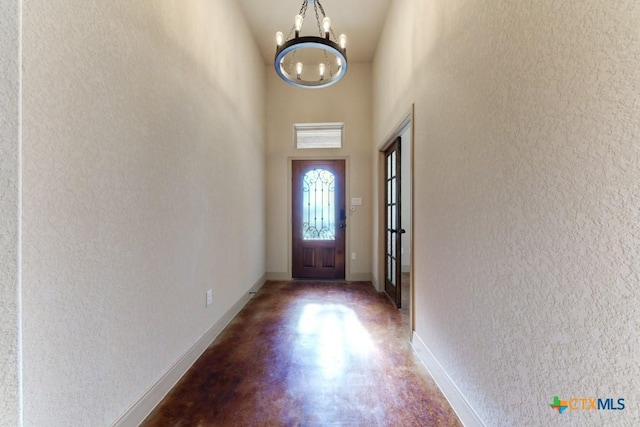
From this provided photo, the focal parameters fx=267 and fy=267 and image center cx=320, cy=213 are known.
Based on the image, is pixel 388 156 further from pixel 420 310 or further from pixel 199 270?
pixel 199 270

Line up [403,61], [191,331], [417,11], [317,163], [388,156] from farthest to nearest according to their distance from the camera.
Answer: [317,163], [388,156], [403,61], [417,11], [191,331]

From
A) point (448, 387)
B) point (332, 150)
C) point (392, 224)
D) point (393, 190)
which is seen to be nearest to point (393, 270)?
point (392, 224)

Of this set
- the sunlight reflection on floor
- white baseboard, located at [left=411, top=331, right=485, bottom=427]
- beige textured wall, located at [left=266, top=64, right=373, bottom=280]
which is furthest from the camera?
beige textured wall, located at [left=266, top=64, right=373, bottom=280]

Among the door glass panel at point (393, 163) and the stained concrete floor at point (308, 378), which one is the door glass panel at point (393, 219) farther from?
the stained concrete floor at point (308, 378)

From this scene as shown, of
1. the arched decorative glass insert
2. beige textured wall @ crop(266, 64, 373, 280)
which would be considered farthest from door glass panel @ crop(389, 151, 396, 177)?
the arched decorative glass insert

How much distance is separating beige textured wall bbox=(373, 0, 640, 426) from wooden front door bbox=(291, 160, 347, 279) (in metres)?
2.79

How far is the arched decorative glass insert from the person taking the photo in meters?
4.56

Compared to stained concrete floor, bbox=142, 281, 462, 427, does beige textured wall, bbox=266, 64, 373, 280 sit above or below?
above

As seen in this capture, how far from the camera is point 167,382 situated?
176 cm

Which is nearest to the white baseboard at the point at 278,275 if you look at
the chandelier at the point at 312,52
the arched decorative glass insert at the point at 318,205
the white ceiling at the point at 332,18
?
the arched decorative glass insert at the point at 318,205

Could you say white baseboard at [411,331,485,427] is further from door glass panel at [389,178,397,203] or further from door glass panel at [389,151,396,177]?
door glass panel at [389,151,396,177]

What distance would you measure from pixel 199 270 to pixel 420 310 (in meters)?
1.85

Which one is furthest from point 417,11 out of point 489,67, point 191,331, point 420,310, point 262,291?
point 262,291

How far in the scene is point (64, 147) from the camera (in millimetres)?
1089
